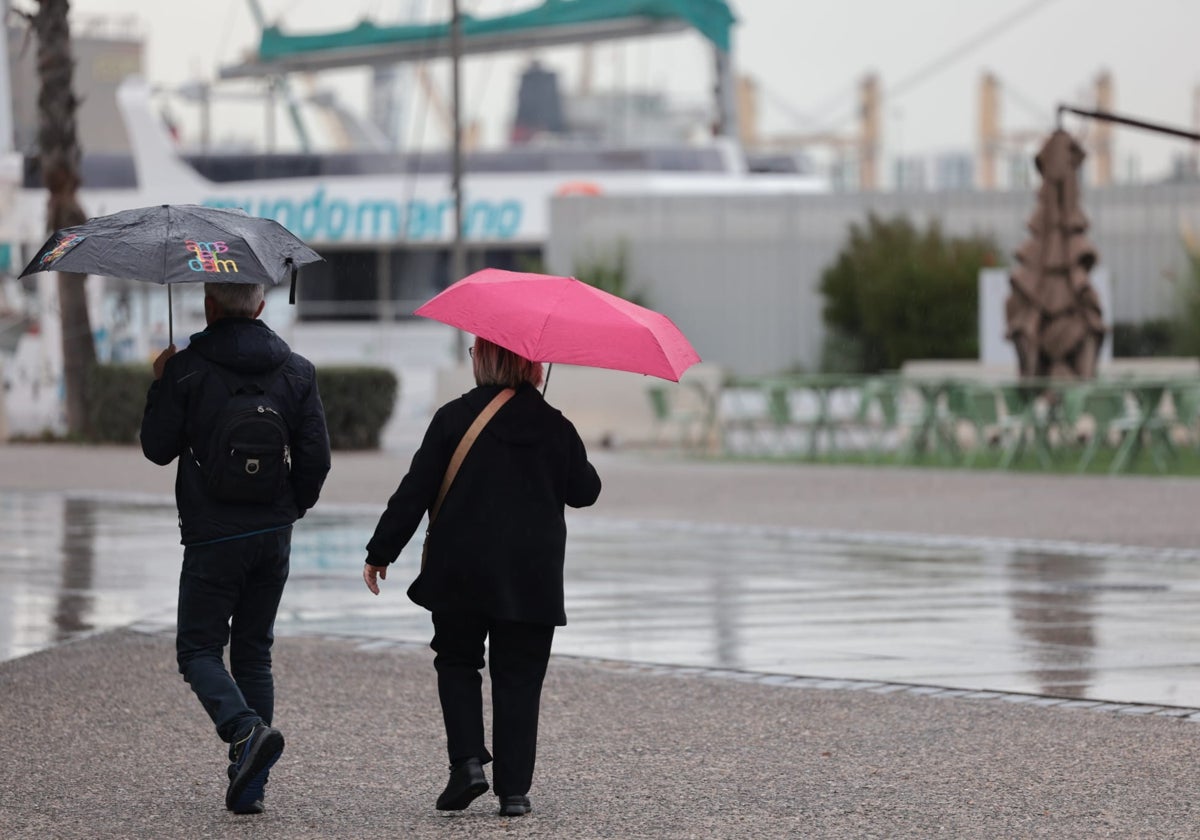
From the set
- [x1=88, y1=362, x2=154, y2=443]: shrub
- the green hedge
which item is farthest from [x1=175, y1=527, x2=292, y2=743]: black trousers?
[x1=88, y1=362, x2=154, y2=443]: shrub

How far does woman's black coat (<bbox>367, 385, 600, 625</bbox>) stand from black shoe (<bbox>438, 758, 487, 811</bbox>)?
1.41 feet

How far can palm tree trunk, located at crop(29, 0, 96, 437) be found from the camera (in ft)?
76.0

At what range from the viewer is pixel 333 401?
2186 centimetres

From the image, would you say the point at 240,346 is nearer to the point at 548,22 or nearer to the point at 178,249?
the point at 178,249

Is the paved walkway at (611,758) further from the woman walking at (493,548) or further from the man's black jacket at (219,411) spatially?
the man's black jacket at (219,411)

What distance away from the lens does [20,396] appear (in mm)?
26453

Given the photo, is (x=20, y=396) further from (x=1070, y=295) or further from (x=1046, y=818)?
(x=1046, y=818)

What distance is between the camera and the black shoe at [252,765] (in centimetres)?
541

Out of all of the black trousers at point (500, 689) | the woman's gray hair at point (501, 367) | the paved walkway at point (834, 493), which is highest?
Answer: the woman's gray hair at point (501, 367)

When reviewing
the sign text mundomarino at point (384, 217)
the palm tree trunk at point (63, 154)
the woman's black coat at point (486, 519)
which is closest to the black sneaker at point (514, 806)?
the woman's black coat at point (486, 519)

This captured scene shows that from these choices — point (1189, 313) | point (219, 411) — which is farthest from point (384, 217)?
point (219, 411)

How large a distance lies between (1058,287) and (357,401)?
25.0ft

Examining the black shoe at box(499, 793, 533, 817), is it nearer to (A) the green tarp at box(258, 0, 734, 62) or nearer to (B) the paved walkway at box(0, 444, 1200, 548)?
(B) the paved walkway at box(0, 444, 1200, 548)

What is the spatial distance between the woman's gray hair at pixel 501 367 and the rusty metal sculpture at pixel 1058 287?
16.6 m
